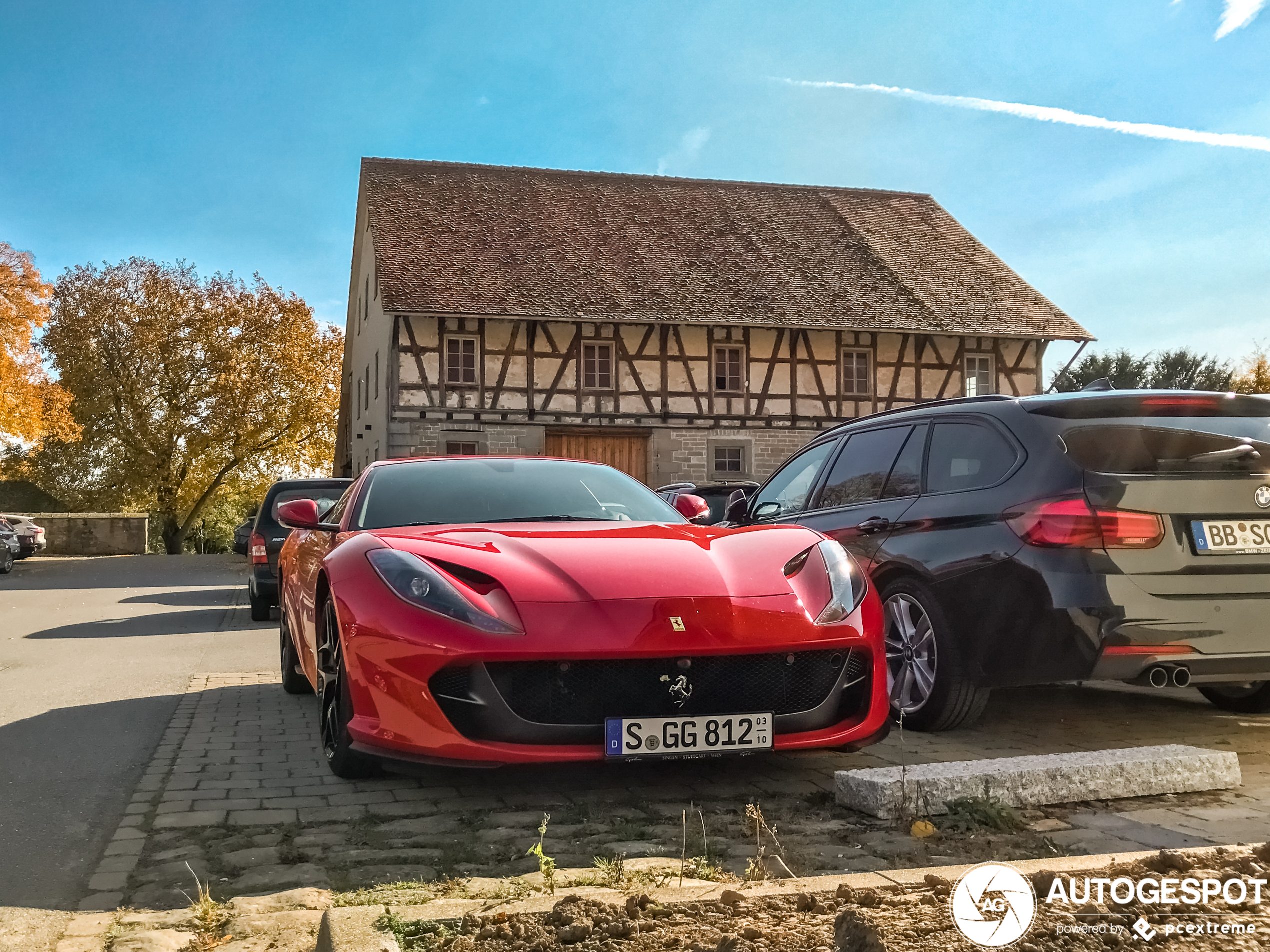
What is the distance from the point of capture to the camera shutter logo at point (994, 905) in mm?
2619

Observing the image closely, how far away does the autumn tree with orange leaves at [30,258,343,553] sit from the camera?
1790 inches

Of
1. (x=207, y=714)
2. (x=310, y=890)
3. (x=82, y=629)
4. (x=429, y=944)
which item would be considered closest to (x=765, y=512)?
(x=207, y=714)

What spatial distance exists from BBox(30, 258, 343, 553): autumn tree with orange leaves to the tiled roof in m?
12.9

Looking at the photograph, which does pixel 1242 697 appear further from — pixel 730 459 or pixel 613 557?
pixel 730 459

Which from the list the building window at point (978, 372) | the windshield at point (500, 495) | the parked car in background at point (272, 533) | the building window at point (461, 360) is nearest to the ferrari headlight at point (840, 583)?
the windshield at point (500, 495)

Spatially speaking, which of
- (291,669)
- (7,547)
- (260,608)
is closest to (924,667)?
(291,669)

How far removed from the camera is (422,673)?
162 inches

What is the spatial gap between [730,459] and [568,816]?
27124 millimetres

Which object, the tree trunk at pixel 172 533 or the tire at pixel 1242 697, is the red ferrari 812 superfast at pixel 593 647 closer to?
the tire at pixel 1242 697

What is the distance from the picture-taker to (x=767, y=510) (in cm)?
773

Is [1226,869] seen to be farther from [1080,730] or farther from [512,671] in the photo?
[1080,730]

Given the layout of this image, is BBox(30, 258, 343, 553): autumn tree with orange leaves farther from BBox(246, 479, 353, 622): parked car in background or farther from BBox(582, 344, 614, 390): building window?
BBox(246, 479, 353, 622): parked car in background

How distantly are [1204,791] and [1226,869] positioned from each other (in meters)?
1.52

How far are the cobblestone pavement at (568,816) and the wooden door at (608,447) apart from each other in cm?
2409
